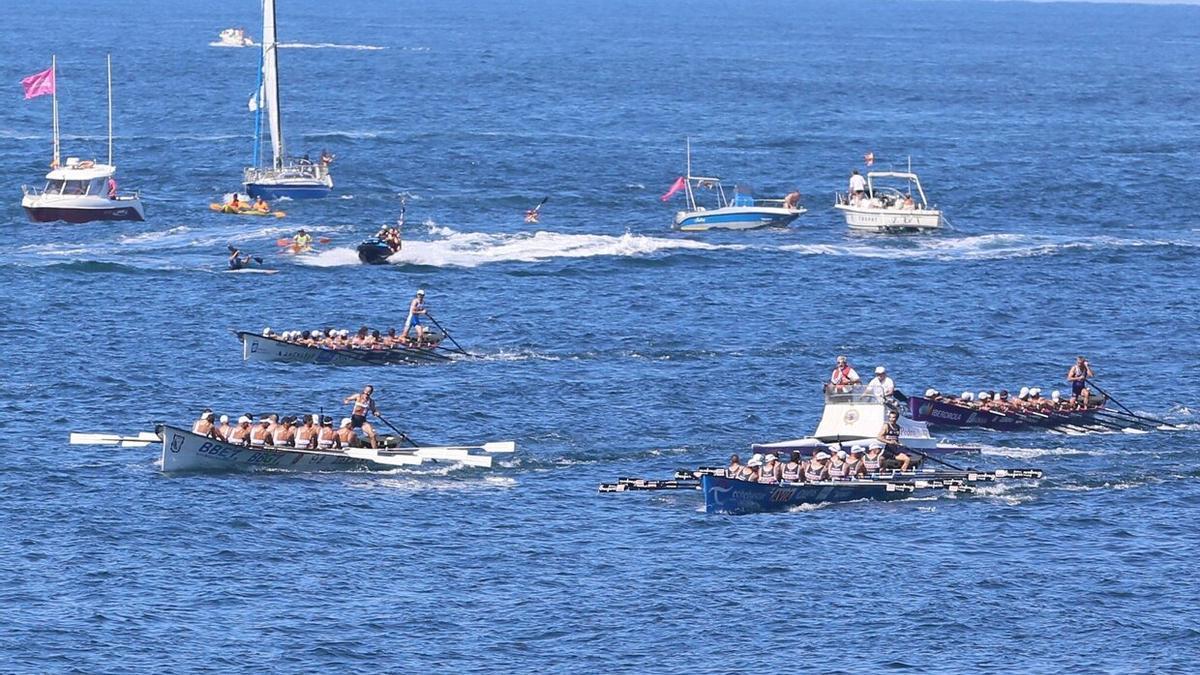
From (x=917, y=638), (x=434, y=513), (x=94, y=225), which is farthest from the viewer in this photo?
(x=94, y=225)

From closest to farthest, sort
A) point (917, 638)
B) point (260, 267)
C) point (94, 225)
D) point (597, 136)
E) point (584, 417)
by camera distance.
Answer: point (917, 638), point (584, 417), point (260, 267), point (94, 225), point (597, 136)

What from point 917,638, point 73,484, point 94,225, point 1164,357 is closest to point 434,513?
point 73,484

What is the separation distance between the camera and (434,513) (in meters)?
65.1

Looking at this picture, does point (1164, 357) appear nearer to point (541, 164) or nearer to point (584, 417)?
point (584, 417)

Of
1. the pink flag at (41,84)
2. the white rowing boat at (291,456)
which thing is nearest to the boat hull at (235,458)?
the white rowing boat at (291,456)

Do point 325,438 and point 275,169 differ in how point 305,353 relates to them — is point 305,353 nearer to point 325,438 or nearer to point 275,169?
point 325,438

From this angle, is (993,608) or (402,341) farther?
(402,341)

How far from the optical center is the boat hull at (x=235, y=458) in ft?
221

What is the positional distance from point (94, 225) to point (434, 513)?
197ft

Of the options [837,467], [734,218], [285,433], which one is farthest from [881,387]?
[734,218]

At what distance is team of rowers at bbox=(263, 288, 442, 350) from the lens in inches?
3386

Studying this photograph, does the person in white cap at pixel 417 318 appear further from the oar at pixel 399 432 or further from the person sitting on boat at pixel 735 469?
the person sitting on boat at pixel 735 469

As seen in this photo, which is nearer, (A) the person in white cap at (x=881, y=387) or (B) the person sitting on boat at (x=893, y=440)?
(B) the person sitting on boat at (x=893, y=440)

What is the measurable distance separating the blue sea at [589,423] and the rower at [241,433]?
1287 mm
